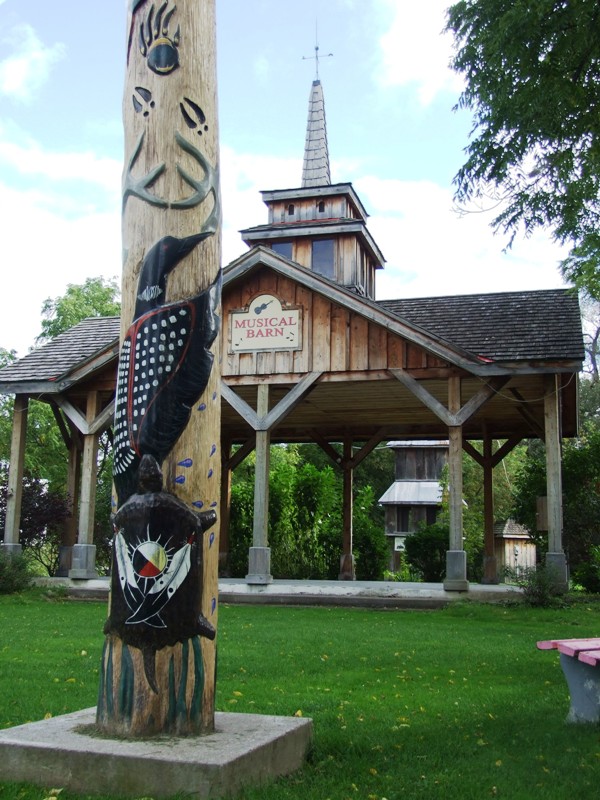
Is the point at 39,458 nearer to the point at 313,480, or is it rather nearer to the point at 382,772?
the point at 313,480

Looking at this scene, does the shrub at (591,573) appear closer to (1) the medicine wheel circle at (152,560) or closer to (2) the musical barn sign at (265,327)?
(2) the musical barn sign at (265,327)

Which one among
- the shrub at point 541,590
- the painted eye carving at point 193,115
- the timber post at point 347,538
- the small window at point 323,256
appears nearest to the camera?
the painted eye carving at point 193,115

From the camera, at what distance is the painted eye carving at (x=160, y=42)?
4926mm

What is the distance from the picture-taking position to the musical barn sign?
53.0 ft

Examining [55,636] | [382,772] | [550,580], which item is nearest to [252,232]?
[550,580]

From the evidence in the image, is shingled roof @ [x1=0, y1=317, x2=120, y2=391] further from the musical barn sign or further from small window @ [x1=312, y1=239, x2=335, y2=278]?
small window @ [x1=312, y1=239, x2=335, y2=278]

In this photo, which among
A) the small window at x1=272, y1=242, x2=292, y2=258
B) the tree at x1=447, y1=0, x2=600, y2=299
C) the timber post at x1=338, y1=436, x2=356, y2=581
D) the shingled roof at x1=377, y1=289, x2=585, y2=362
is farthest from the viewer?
the small window at x1=272, y1=242, x2=292, y2=258

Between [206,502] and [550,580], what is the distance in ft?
33.8

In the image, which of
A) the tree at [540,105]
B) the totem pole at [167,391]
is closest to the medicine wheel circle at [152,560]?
the totem pole at [167,391]

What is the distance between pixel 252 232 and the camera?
26.0 m

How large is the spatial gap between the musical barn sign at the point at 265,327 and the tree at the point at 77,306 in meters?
20.4

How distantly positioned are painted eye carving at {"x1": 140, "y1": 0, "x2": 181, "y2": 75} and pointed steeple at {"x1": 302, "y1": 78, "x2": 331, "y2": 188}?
72.6 feet

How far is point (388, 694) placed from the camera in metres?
6.59

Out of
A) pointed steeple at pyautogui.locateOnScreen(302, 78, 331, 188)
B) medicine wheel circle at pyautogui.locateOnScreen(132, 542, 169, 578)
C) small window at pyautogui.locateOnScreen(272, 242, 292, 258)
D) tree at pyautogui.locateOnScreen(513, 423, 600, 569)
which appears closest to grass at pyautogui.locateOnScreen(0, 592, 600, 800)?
medicine wheel circle at pyautogui.locateOnScreen(132, 542, 169, 578)
